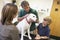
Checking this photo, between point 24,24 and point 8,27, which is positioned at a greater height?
point 8,27

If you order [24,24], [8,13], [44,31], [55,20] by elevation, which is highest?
[8,13]

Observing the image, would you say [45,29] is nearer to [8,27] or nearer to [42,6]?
[8,27]

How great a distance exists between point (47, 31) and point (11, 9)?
1063 millimetres

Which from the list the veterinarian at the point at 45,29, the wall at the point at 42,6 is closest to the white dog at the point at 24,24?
the veterinarian at the point at 45,29

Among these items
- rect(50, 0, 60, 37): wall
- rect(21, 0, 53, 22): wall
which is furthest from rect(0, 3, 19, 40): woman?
rect(50, 0, 60, 37): wall

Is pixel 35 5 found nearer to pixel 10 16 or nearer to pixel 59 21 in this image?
pixel 59 21

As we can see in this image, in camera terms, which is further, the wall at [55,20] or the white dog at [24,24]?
the wall at [55,20]

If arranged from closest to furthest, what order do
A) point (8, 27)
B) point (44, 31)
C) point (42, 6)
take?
point (8, 27), point (44, 31), point (42, 6)

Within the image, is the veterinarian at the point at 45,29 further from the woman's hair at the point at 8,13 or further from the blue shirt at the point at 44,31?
the woman's hair at the point at 8,13

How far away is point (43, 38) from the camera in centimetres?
206

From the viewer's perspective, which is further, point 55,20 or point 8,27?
point 55,20

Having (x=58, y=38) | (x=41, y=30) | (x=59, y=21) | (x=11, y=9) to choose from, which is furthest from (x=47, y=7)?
(x=11, y=9)

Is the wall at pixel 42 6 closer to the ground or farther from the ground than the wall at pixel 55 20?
farther from the ground

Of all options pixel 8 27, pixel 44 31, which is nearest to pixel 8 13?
pixel 8 27
